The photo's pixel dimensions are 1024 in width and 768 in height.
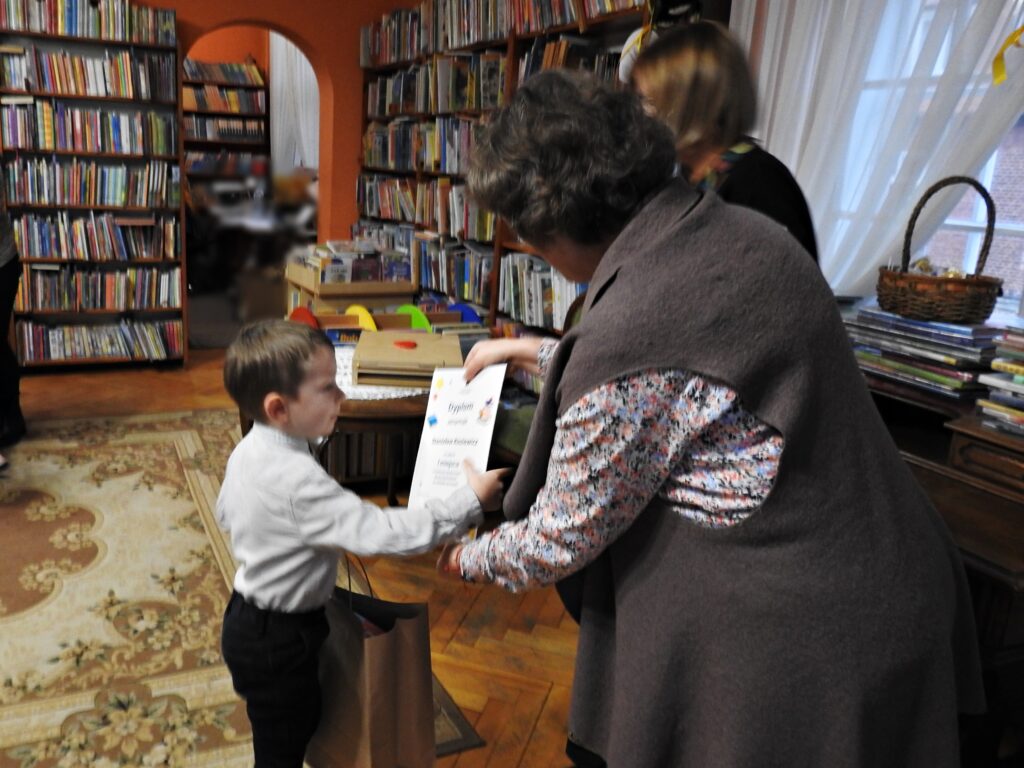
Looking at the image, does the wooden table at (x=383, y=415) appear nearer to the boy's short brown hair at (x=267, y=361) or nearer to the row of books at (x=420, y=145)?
the boy's short brown hair at (x=267, y=361)

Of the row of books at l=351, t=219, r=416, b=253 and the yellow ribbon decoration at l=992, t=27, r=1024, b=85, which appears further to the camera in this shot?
the row of books at l=351, t=219, r=416, b=253

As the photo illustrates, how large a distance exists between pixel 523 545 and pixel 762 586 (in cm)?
28

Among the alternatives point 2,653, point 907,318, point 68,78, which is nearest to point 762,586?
point 907,318

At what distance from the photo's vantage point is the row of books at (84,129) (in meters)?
4.59

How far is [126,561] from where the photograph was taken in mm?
2695

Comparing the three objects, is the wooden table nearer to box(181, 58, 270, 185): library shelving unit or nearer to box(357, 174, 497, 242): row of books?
box(357, 174, 497, 242): row of books

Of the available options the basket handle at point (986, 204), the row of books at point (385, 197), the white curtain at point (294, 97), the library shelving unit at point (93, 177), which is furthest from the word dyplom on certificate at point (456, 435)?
the white curtain at point (294, 97)

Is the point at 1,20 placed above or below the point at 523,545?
above

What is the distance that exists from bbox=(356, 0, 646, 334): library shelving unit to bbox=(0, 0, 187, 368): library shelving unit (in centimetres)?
125

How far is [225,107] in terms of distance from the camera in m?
7.30

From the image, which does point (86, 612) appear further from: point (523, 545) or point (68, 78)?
point (68, 78)

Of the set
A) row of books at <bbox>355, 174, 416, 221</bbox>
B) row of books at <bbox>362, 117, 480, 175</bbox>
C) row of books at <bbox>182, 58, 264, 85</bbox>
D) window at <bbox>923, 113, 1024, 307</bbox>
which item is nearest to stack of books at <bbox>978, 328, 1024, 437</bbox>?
window at <bbox>923, 113, 1024, 307</bbox>

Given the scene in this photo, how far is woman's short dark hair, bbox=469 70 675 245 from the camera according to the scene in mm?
928

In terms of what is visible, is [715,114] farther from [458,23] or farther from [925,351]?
[458,23]
